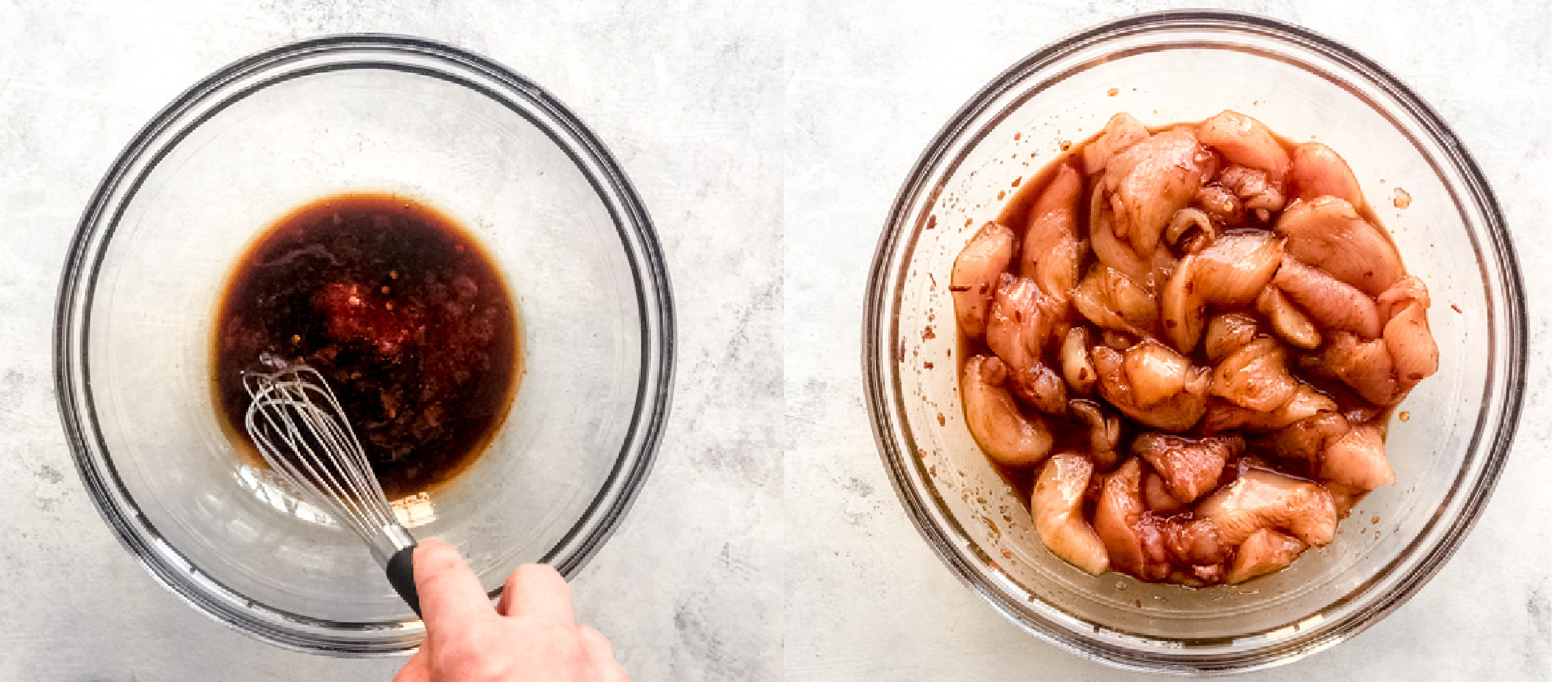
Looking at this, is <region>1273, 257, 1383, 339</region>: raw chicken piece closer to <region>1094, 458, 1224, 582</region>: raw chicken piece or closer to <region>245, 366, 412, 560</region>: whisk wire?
<region>1094, 458, 1224, 582</region>: raw chicken piece

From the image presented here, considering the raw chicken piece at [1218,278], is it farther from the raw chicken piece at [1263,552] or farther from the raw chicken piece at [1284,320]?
the raw chicken piece at [1263,552]

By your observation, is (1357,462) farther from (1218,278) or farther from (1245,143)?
(1245,143)

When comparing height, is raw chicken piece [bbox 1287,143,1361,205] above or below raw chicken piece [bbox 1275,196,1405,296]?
Answer: above

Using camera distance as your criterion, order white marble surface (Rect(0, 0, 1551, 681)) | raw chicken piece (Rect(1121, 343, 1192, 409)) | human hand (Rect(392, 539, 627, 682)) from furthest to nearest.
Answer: white marble surface (Rect(0, 0, 1551, 681))
raw chicken piece (Rect(1121, 343, 1192, 409))
human hand (Rect(392, 539, 627, 682))

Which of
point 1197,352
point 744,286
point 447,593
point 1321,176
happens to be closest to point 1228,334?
point 1197,352

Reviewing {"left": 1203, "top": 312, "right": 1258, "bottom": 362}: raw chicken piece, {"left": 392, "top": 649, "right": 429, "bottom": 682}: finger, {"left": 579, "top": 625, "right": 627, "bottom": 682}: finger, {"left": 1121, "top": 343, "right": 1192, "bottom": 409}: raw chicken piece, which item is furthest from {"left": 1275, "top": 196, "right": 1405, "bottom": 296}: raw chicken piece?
{"left": 392, "top": 649, "right": 429, "bottom": 682}: finger

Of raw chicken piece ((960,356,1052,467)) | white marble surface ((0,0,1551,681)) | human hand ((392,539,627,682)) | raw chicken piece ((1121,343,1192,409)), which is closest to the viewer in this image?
human hand ((392,539,627,682))
